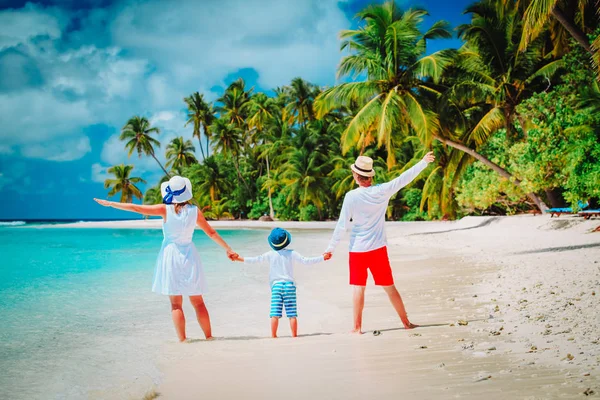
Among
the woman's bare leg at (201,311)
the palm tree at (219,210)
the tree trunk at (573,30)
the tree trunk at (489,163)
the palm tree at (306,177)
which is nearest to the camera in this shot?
the woman's bare leg at (201,311)

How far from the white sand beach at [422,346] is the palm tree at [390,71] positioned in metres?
10.3

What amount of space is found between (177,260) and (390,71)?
15.1 meters

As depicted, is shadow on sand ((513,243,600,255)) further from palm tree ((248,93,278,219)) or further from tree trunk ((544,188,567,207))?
palm tree ((248,93,278,219))

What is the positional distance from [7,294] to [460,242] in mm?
12553

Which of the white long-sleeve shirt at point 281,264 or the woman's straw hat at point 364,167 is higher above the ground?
the woman's straw hat at point 364,167

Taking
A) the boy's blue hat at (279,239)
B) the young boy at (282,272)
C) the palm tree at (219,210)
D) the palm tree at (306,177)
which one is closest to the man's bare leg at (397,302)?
the young boy at (282,272)

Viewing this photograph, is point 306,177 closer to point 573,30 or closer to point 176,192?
point 573,30

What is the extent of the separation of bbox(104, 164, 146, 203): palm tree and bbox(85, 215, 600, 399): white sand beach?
4973 centimetres

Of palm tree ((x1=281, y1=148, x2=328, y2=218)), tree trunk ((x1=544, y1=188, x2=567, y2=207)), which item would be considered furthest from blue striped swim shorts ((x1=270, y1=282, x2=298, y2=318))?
palm tree ((x1=281, y1=148, x2=328, y2=218))

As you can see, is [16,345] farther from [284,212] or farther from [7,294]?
[284,212]

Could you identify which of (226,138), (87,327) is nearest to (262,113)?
(226,138)

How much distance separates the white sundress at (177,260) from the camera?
4.03m

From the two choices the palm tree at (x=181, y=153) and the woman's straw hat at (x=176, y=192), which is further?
the palm tree at (x=181, y=153)

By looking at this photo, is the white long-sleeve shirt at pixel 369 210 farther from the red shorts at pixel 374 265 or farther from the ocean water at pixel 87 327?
the ocean water at pixel 87 327
